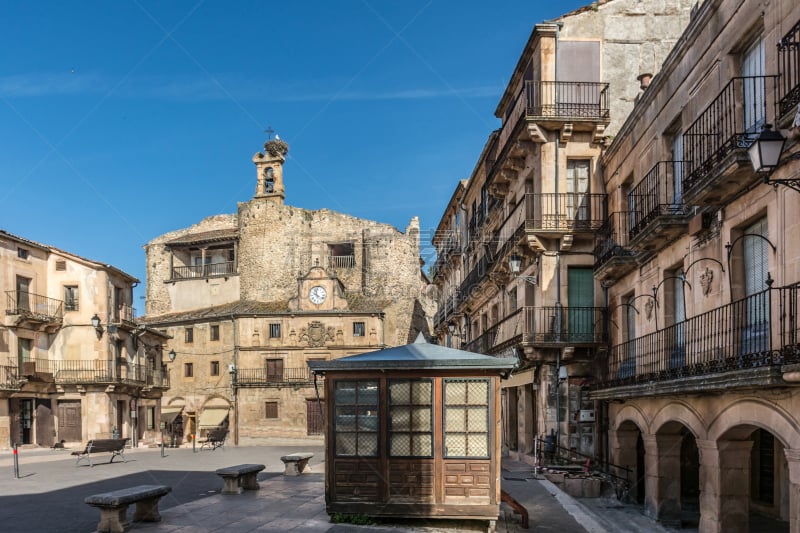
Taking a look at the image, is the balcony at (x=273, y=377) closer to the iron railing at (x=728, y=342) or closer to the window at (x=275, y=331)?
the window at (x=275, y=331)

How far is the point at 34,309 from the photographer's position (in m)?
40.0

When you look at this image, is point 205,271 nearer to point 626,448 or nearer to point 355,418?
point 626,448

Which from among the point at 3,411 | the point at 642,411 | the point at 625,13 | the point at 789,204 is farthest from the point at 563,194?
the point at 3,411

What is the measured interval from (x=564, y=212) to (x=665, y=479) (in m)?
9.64

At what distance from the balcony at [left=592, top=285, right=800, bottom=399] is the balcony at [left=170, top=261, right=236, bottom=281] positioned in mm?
43880

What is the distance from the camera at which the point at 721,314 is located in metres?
12.1

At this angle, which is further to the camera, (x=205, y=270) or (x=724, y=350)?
(x=205, y=270)

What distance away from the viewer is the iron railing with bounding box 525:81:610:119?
882 inches

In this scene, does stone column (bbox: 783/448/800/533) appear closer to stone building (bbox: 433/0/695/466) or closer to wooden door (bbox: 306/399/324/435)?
stone building (bbox: 433/0/695/466)

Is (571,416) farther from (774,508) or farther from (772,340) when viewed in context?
(772,340)

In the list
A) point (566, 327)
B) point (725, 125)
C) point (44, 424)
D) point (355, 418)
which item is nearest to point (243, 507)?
point (355, 418)

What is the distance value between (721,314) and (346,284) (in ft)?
148

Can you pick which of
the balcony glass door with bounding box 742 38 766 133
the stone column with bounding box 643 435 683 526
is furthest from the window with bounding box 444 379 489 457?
the balcony glass door with bounding box 742 38 766 133

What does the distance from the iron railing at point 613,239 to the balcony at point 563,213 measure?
3.05 ft
